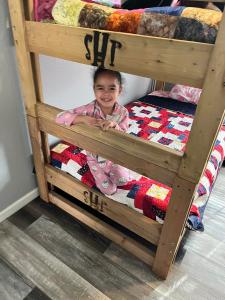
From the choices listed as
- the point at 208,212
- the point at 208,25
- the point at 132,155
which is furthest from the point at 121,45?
the point at 208,212

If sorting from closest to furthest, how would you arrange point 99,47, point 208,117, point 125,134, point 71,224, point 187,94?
point 208,117 → point 99,47 → point 125,134 → point 71,224 → point 187,94

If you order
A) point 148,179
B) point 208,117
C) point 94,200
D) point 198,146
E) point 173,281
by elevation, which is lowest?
point 173,281

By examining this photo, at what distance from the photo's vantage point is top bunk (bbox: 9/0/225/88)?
68 centimetres

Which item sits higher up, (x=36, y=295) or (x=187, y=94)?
(x=187, y=94)

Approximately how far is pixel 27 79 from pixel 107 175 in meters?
0.65

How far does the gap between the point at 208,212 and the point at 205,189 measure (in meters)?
0.45

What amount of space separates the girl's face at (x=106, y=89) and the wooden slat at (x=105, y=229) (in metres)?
0.68

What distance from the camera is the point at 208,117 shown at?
73 cm

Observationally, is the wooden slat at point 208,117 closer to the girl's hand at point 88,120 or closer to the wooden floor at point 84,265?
the girl's hand at point 88,120

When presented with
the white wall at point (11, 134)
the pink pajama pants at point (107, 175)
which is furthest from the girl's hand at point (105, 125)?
the white wall at point (11, 134)

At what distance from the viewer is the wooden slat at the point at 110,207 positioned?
3.75ft

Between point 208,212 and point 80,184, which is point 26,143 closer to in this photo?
point 80,184

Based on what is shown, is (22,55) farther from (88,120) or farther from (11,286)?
(11,286)

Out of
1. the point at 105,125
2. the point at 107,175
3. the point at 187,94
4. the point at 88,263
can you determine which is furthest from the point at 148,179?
the point at 187,94
